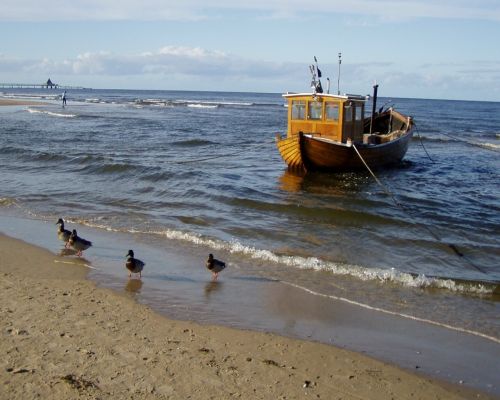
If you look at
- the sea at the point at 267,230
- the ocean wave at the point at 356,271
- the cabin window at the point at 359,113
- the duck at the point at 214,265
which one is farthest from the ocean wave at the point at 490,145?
the duck at the point at 214,265

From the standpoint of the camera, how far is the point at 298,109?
20719mm

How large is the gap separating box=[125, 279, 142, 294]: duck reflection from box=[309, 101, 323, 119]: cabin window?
43.2 feet

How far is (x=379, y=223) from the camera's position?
45.8 ft

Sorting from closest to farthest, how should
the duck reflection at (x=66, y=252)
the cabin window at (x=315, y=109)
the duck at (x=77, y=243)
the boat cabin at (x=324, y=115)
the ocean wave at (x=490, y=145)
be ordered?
the duck at (x=77, y=243) → the duck reflection at (x=66, y=252) → the boat cabin at (x=324, y=115) → the cabin window at (x=315, y=109) → the ocean wave at (x=490, y=145)

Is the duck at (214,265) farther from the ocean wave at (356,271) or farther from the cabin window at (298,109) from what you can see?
the cabin window at (298,109)

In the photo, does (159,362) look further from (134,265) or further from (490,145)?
(490,145)

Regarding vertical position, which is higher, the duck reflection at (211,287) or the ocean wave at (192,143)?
the ocean wave at (192,143)

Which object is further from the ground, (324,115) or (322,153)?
(324,115)

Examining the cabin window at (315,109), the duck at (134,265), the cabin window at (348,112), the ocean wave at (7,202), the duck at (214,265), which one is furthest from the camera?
the cabin window at (315,109)

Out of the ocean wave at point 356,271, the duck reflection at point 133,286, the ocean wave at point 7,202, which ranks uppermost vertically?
the ocean wave at point 7,202

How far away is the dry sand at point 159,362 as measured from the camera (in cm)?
520

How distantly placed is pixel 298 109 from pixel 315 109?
27.0 inches

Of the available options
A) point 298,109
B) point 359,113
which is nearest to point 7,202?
point 298,109

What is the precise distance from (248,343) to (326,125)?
14.7 m
